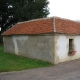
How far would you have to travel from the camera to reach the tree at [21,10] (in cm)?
3528

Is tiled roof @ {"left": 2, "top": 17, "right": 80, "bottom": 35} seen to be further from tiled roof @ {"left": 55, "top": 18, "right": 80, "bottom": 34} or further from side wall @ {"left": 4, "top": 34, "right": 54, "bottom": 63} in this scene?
side wall @ {"left": 4, "top": 34, "right": 54, "bottom": 63}

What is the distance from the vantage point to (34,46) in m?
18.2

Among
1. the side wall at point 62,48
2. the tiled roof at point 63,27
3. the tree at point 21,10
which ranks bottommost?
the side wall at point 62,48

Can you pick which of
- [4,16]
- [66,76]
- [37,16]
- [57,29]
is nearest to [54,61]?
[57,29]

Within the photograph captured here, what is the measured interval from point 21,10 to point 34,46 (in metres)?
18.1

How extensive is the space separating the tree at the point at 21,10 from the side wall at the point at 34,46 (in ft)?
43.5

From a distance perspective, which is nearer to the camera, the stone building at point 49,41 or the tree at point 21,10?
the stone building at point 49,41

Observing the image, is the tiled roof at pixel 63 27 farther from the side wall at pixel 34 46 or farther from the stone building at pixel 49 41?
the side wall at pixel 34 46

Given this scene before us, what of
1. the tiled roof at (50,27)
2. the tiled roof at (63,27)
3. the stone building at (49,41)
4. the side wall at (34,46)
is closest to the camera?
the stone building at (49,41)

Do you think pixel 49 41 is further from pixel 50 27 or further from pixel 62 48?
pixel 62 48

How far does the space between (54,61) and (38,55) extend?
2211mm

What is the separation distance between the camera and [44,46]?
1700 centimetres

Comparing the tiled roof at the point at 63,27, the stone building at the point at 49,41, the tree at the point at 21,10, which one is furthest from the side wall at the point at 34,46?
the tree at the point at 21,10

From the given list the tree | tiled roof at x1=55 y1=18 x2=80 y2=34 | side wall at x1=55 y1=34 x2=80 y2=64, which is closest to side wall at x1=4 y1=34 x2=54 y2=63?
side wall at x1=55 y1=34 x2=80 y2=64
